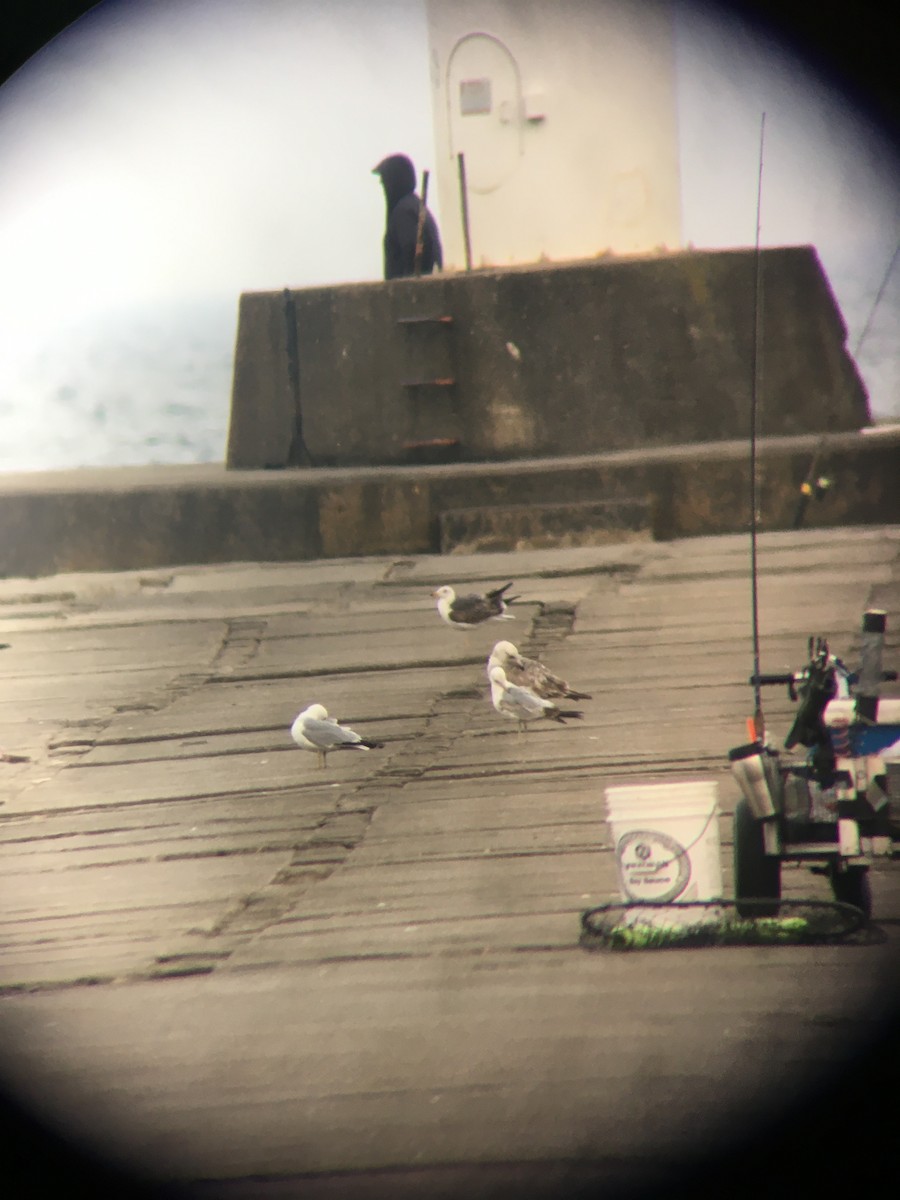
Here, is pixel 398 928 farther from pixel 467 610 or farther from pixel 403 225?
pixel 403 225

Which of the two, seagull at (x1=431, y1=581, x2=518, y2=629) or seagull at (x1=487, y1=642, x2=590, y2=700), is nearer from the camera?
seagull at (x1=487, y1=642, x2=590, y2=700)

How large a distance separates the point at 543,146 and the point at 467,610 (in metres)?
2.86

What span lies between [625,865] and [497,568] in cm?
336

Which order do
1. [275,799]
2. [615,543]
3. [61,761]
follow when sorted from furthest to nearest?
[615,543]
[61,761]
[275,799]

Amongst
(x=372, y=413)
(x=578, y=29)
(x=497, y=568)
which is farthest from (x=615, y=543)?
(x=578, y=29)

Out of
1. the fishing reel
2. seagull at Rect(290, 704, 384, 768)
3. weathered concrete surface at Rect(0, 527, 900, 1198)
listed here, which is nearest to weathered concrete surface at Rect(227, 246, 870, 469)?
weathered concrete surface at Rect(0, 527, 900, 1198)

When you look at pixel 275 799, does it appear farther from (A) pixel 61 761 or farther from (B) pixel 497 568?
(B) pixel 497 568

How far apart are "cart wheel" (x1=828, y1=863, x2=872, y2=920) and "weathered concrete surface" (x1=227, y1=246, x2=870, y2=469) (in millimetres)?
4361

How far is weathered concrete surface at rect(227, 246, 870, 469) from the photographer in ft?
20.6

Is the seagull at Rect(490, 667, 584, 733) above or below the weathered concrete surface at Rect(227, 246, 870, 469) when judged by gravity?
below

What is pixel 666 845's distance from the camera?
2.03 m

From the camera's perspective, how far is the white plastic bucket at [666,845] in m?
2.03

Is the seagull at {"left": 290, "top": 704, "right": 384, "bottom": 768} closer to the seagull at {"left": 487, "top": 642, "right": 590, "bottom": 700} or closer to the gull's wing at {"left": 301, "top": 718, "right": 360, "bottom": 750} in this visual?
the gull's wing at {"left": 301, "top": 718, "right": 360, "bottom": 750}

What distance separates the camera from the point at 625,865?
2.04m
